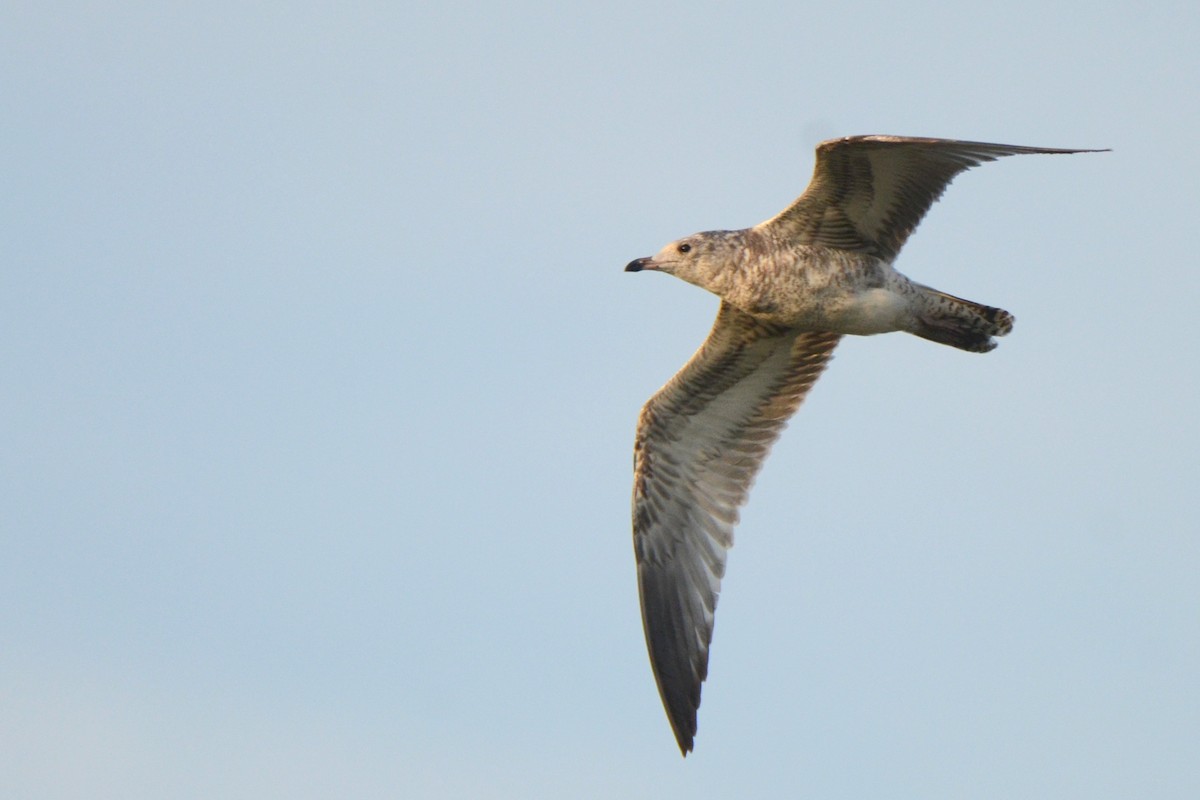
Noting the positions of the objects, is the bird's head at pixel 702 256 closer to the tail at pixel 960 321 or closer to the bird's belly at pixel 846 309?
the bird's belly at pixel 846 309

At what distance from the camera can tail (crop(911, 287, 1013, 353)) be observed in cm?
1170

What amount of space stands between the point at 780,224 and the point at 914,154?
1.13m

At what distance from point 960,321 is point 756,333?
1554 millimetres

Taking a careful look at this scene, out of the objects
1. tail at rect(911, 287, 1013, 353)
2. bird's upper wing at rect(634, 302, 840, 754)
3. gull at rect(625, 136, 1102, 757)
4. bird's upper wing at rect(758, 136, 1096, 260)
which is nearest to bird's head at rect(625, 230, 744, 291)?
gull at rect(625, 136, 1102, 757)

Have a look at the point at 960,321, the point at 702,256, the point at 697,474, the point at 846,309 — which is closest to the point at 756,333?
the point at 702,256

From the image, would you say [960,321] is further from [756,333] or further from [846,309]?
[756,333]

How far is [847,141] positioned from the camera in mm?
10695

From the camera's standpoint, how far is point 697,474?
13.3 meters

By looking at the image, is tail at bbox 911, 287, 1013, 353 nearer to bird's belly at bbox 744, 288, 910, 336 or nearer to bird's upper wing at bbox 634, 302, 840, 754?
bird's belly at bbox 744, 288, 910, 336

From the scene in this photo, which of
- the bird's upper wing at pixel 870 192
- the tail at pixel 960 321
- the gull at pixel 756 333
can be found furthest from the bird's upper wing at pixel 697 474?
the bird's upper wing at pixel 870 192

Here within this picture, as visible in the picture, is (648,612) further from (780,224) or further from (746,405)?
(780,224)

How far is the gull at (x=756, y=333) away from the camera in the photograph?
1137 cm

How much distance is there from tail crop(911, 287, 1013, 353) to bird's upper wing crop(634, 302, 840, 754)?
3.76ft

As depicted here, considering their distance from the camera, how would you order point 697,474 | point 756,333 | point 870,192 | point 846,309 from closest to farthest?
1. point 870,192
2. point 846,309
3. point 756,333
4. point 697,474
